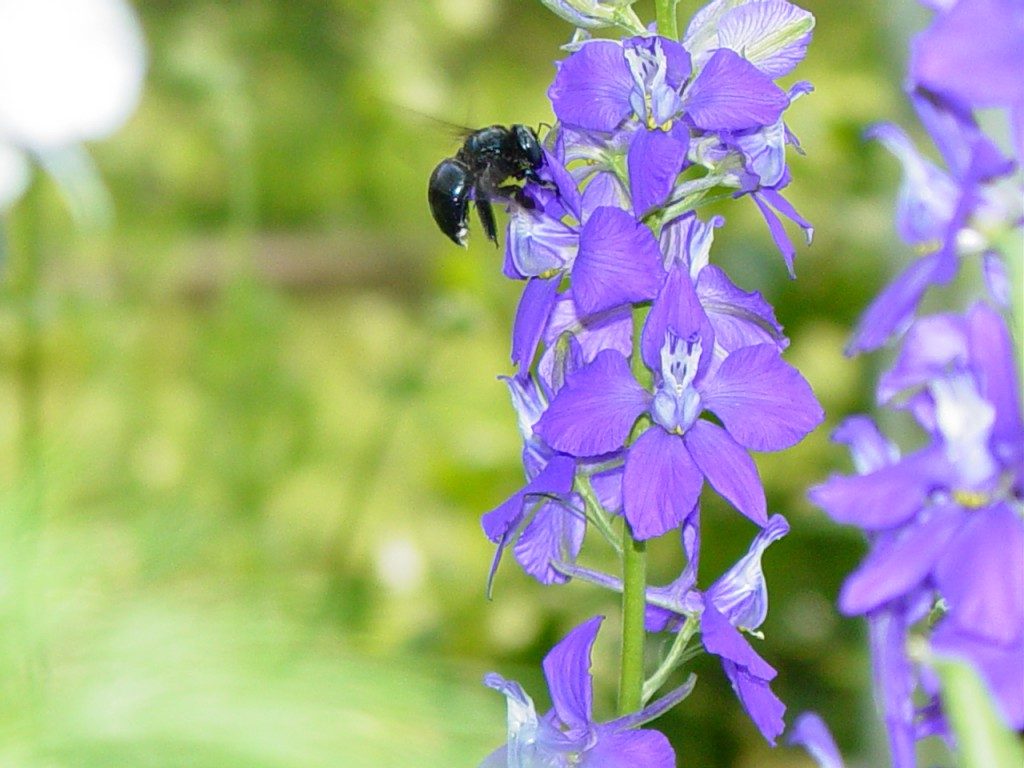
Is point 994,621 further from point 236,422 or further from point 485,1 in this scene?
point 485,1

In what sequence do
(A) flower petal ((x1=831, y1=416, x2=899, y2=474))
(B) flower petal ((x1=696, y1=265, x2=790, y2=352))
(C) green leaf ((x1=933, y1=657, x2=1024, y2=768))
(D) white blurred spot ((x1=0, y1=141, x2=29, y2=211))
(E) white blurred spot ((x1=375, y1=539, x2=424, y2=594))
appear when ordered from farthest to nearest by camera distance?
(E) white blurred spot ((x1=375, y1=539, x2=424, y2=594)), (D) white blurred spot ((x1=0, y1=141, x2=29, y2=211)), (B) flower petal ((x1=696, y1=265, x2=790, y2=352)), (A) flower petal ((x1=831, y1=416, x2=899, y2=474)), (C) green leaf ((x1=933, y1=657, x2=1024, y2=768))

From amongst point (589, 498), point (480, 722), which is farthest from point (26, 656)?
point (589, 498)

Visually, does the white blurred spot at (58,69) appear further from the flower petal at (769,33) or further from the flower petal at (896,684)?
the flower petal at (896,684)

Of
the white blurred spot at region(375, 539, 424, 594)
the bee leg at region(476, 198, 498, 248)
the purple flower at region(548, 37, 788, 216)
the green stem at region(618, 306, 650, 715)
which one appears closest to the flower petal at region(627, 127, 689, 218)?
the purple flower at region(548, 37, 788, 216)

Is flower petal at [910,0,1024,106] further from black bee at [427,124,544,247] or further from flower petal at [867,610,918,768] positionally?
black bee at [427,124,544,247]

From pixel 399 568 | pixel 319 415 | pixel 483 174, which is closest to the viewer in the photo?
pixel 483 174

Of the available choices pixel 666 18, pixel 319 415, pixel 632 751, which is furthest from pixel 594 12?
pixel 319 415

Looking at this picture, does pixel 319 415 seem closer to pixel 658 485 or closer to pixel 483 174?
pixel 483 174
